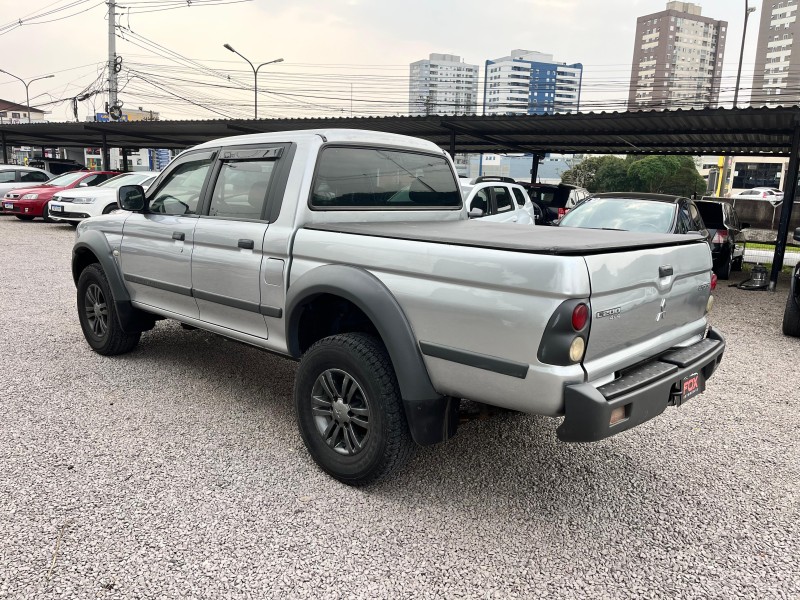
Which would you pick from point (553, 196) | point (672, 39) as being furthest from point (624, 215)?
point (672, 39)

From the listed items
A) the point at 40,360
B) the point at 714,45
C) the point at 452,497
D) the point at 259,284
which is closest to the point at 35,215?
the point at 40,360

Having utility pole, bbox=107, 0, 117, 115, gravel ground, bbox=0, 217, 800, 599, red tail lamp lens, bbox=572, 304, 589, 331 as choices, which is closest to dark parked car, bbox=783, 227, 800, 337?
gravel ground, bbox=0, 217, 800, 599

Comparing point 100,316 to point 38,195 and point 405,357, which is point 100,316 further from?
point 38,195

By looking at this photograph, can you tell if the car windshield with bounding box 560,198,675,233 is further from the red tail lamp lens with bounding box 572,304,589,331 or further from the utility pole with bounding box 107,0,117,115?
the utility pole with bounding box 107,0,117,115

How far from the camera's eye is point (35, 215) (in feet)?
56.1

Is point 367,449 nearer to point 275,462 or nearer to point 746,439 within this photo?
point 275,462

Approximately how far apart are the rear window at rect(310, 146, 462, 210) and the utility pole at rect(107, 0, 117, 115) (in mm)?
26524

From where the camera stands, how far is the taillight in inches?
434

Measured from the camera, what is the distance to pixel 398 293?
9.68ft

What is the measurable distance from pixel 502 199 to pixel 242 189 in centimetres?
813

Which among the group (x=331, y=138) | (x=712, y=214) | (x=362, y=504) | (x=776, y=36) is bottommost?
(x=362, y=504)

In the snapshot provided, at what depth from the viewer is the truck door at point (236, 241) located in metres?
3.77

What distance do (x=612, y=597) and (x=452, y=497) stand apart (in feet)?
3.18

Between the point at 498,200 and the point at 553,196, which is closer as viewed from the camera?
the point at 498,200
